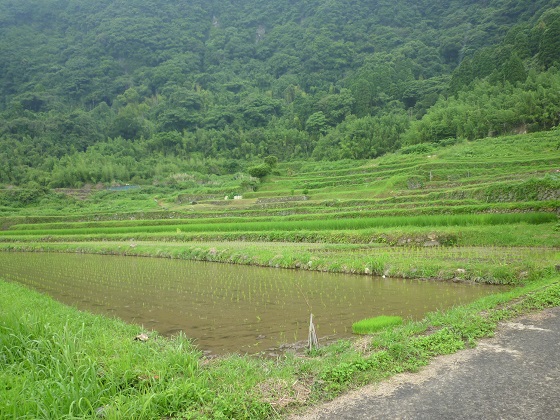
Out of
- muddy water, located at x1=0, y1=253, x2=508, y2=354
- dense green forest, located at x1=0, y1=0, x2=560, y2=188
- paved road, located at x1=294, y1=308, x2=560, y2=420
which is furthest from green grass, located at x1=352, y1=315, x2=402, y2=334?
dense green forest, located at x1=0, y1=0, x2=560, y2=188

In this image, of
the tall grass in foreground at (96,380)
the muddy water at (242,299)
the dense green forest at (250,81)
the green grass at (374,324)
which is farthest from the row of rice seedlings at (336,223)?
the dense green forest at (250,81)

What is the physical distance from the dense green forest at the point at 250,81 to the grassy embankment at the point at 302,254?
14834 mm

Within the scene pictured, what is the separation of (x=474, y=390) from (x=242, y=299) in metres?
7.32

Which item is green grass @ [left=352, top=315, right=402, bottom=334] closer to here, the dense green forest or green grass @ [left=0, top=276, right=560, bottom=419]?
green grass @ [left=0, top=276, right=560, bottom=419]

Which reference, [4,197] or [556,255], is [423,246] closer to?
[556,255]

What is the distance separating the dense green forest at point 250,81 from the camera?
51906 millimetres

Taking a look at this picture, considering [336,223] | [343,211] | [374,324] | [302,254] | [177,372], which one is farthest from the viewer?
[343,211]

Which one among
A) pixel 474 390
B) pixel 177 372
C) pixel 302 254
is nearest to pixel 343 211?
pixel 302 254

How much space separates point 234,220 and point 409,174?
13038 millimetres

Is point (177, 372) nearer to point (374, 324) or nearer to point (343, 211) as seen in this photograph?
point (374, 324)

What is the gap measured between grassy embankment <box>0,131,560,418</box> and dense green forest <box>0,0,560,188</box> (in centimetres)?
1483

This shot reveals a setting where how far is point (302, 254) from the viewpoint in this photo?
16234 millimetres

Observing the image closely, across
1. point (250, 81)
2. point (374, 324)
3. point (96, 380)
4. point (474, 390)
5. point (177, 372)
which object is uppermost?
point (250, 81)

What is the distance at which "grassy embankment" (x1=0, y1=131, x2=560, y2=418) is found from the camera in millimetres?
4703
